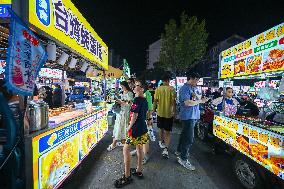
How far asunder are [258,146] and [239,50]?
271cm

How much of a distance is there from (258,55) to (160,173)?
3.59 m

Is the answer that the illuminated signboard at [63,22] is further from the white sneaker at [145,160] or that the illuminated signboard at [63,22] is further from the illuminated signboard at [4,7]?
the white sneaker at [145,160]

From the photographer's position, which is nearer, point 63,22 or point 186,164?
point 63,22

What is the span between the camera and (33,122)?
309 cm

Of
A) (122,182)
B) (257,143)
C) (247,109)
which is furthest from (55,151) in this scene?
(247,109)

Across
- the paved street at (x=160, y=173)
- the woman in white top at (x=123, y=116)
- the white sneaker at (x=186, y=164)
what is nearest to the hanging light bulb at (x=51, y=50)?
the woman in white top at (x=123, y=116)

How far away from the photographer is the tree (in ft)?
134

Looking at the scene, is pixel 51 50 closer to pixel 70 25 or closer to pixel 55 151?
pixel 70 25

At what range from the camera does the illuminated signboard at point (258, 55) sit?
13.2 ft

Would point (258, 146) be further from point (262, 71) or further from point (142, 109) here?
point (142, 109)

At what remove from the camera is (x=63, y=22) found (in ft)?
13.5

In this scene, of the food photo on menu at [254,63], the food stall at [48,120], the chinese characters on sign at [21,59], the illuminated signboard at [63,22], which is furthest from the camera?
Result: the food photo on menu at [254,63]

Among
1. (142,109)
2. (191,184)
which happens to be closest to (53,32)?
(142,109)

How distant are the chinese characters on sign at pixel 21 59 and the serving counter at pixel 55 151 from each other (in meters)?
0.74
